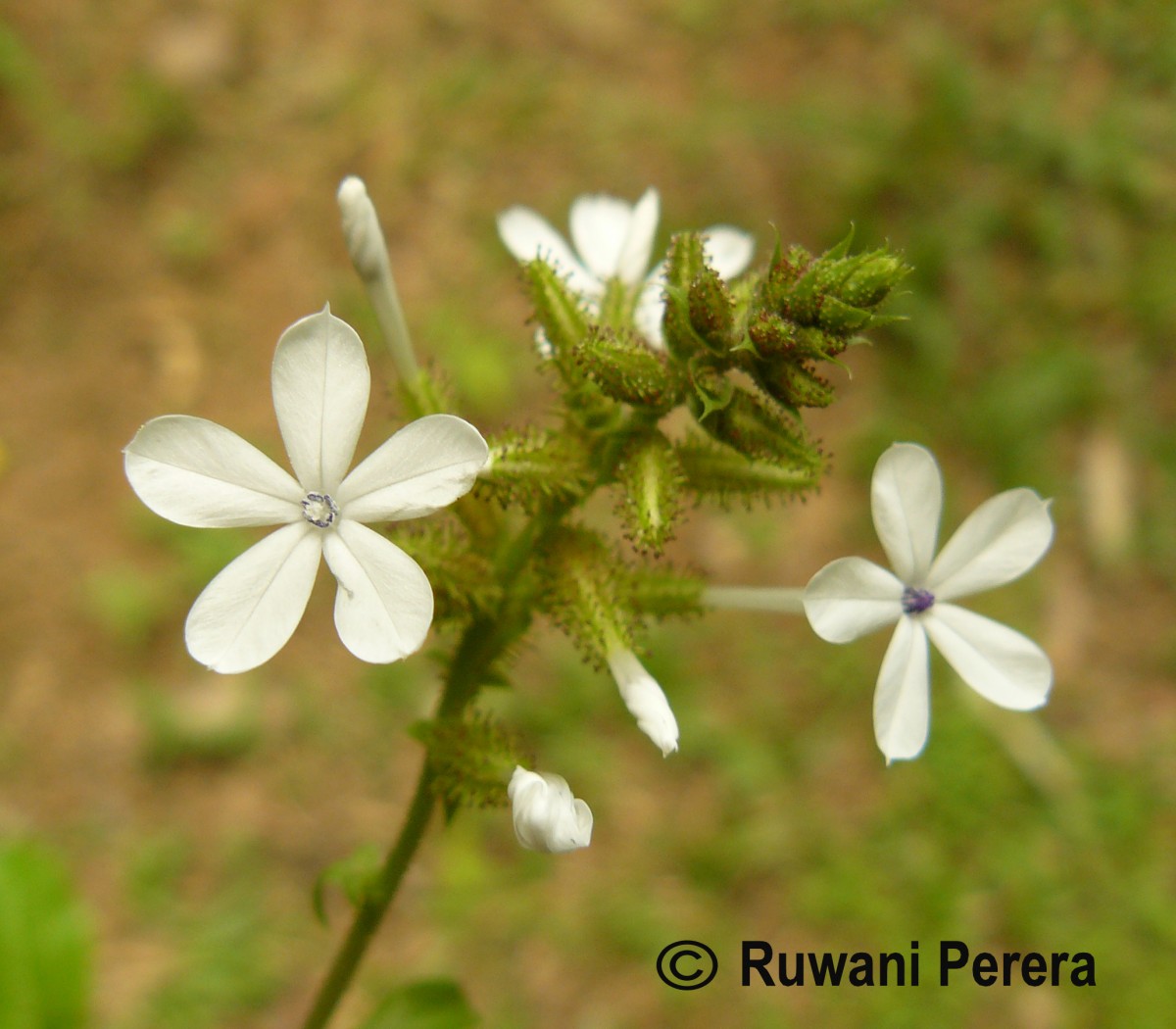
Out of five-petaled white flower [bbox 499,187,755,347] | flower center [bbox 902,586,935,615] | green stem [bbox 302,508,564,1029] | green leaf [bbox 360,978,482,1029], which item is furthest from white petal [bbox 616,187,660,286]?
green leaf [bbox 360,978,482,1029]

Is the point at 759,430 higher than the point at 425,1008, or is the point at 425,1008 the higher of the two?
the point at 759,430

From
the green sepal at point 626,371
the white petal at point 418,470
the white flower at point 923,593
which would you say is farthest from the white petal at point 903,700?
the white petal at point 418,470

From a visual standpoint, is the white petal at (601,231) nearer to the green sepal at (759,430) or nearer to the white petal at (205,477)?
the green sepal at (759,430)

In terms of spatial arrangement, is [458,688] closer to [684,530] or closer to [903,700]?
[903,700]

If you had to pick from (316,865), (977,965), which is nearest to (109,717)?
(316,865)

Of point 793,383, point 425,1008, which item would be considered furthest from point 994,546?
point 425,1008

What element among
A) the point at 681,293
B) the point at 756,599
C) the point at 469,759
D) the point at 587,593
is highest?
the point at 681,293
